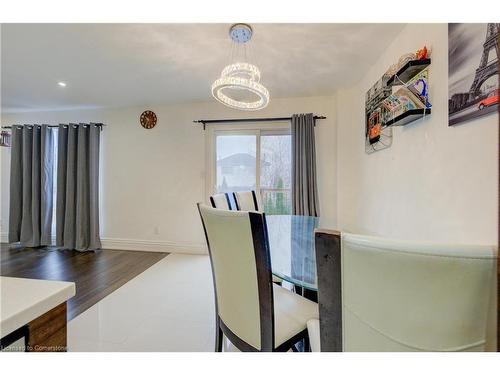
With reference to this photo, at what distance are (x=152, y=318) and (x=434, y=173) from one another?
7.71 feet

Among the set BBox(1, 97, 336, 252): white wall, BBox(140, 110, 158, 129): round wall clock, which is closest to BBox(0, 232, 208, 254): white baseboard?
BBox(1, 97, 336, 252): white wall

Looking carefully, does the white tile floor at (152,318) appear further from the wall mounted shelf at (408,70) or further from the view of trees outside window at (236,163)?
the wall mounted shelf at (408,70)

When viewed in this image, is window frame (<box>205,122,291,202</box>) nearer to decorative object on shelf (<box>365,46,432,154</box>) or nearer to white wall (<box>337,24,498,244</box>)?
white wall (<box>337,24,498,244</box>)

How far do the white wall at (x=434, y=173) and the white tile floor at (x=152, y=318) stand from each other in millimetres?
1698

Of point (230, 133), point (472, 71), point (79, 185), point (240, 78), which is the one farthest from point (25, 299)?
point (79, 185)

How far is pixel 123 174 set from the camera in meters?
3.84

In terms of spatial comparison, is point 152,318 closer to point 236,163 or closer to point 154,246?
point 154,246

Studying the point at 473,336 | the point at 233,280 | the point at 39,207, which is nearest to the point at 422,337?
the point at 473,336

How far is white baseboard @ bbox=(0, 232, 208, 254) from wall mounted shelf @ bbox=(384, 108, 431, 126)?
297 centimetres

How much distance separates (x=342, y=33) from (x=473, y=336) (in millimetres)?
2092

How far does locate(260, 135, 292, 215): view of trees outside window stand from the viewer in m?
3.55

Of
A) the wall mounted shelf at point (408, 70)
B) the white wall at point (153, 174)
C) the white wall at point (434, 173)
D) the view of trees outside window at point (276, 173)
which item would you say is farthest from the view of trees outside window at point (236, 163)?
the wall mounted shelf at point (408, 70)

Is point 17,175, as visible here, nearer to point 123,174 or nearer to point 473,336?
point 123,174

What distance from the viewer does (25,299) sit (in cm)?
51
